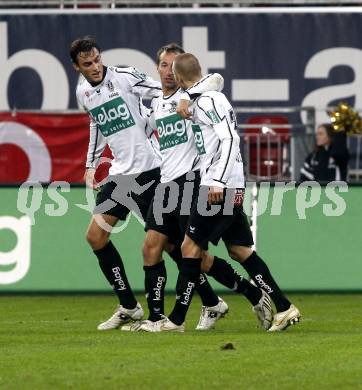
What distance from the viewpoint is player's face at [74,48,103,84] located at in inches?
477

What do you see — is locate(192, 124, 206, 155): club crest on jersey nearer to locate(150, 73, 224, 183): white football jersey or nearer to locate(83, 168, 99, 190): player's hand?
locate(150, 73, 224, 183): white football jersey

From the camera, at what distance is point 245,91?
2219 cm

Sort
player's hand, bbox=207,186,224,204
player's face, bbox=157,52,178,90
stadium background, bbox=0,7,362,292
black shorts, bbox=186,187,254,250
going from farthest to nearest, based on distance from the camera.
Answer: stadium background, bbox=0,7,362,292 < player's face, bbox=157,52,178,90 < black shorts, bbox=186,187,254,250 < player's hand, bbox=207,186,224,204

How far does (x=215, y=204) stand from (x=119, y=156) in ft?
4.76

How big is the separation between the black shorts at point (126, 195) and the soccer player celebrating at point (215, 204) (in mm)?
933

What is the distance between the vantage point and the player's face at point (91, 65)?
12109 millimetres

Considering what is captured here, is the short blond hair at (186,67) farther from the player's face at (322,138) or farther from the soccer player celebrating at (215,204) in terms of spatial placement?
the player's face at (322,138)

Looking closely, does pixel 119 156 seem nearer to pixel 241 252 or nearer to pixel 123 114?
pixel 123 114

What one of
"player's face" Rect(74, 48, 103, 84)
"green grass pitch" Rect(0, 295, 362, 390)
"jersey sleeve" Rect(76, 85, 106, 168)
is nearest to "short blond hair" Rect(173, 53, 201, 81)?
"player's face" Rect(74, 48, 103, 84)

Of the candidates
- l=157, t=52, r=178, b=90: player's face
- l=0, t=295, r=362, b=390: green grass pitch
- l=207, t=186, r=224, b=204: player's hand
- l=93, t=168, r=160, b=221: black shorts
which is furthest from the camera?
l=93, t=168, r=160, b=221: black shorts

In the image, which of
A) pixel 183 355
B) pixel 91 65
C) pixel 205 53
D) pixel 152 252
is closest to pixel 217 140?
pixel 152 252

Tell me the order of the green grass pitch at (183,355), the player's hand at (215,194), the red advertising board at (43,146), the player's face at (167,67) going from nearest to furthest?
the green grass pitch at (183,355)
the player's hand at (215,194)
the player's face at (167,67)
the red advertising board at (43,146)

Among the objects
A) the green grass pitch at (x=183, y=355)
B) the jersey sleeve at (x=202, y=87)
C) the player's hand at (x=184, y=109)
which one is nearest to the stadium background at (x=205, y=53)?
the green grass pitch at (x=183, y=355)

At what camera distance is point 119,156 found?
12398 millimetres
